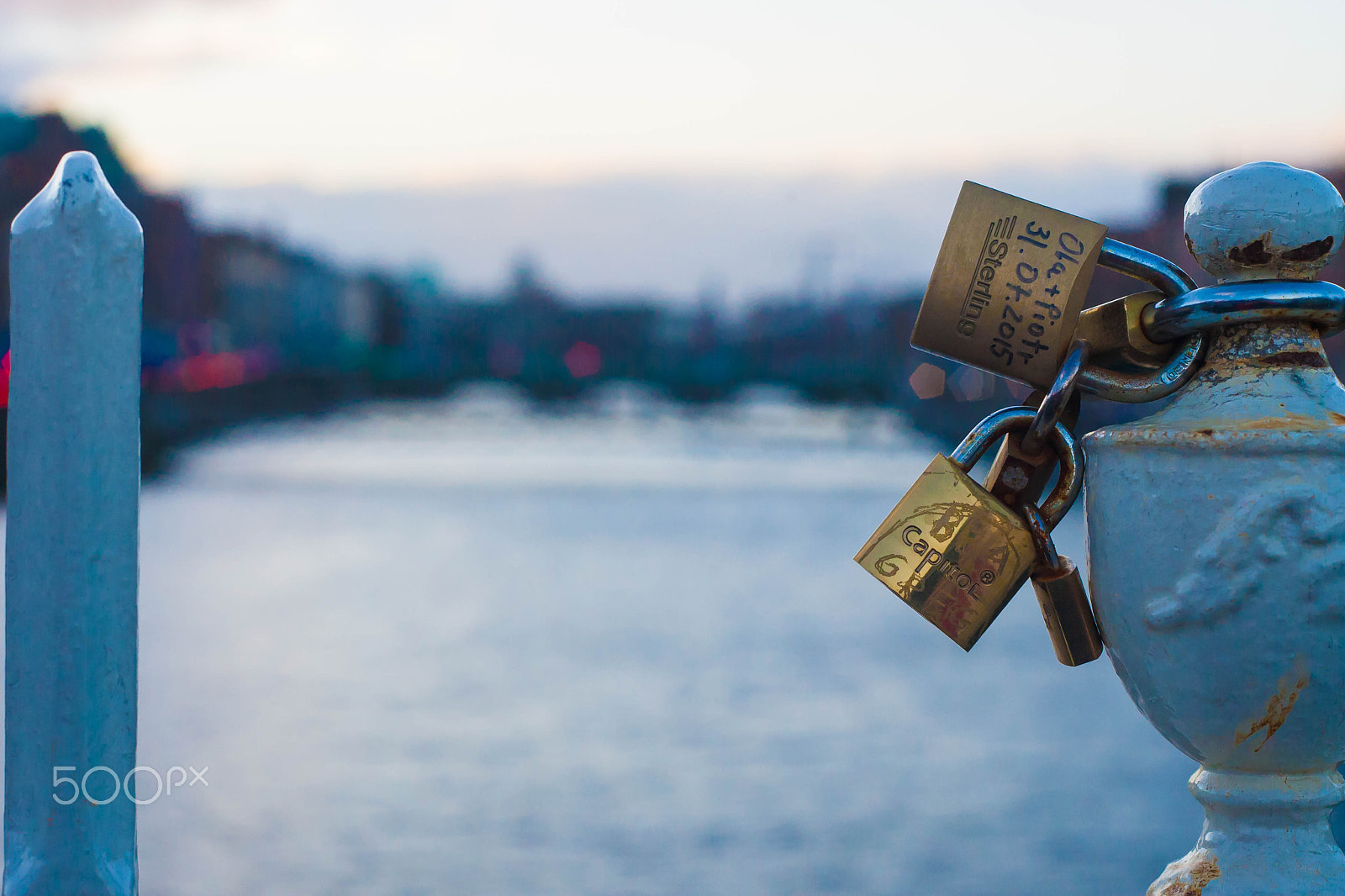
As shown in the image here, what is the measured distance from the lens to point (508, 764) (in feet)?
27.6

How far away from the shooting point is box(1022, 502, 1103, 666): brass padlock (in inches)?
54.3

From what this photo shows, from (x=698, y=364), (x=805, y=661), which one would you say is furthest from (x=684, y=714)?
(x=698, y=364)

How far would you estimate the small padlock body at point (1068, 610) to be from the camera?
1379mm

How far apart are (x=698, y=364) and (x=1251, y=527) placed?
78146 millimetres

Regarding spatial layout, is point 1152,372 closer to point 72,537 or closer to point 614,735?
point 72,537

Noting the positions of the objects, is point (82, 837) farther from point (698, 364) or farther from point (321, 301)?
point (321, 301)

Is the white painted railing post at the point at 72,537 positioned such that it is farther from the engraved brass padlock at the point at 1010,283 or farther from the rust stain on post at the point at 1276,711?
the rust stain on post at the point at 1276,711

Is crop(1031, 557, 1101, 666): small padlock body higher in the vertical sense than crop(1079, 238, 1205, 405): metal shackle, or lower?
lower

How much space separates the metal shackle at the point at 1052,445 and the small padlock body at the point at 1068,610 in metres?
0.06

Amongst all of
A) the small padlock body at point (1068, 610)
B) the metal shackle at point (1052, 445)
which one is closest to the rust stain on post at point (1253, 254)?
the metal shackle at point (1052, 445)

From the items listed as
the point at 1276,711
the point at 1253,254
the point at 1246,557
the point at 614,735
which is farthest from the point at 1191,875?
the point at 614,735

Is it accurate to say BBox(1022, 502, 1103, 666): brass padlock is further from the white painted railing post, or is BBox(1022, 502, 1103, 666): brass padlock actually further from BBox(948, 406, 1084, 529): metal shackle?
the white painted railing post

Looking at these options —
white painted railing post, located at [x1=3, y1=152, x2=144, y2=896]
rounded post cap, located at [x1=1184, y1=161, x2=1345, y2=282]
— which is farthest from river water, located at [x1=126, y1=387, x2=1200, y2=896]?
rounded post cap, located at [x1=1184, y1=161, x2=1345, y2=282]

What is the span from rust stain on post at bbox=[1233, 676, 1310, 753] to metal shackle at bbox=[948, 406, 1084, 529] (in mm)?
252
